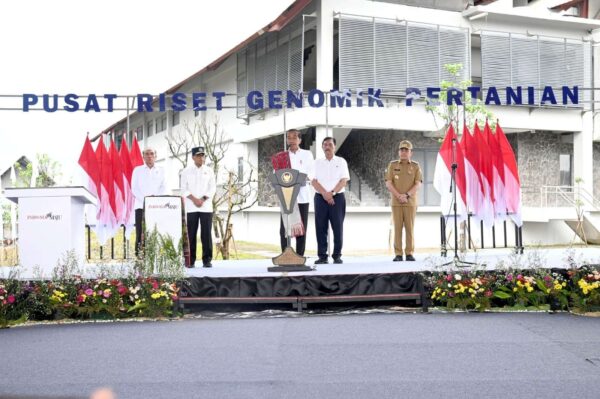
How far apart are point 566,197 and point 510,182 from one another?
12.3 metres

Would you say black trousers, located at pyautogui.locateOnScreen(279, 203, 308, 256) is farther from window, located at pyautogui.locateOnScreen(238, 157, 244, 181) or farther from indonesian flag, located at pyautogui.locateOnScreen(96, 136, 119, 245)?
window, located at pyautogui.locateOnScreen(238, 157, 244, 181)

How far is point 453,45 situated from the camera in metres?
18.8

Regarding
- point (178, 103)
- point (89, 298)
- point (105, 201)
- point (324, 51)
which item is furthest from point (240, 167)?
point (89, 298)

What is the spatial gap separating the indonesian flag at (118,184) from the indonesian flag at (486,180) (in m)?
5.11

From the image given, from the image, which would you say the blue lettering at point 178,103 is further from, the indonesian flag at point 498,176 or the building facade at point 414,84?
the building facade at point 414,84

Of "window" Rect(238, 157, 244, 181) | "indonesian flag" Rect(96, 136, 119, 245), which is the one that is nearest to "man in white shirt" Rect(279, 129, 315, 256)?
"indonesian flag" Rect(96, 136, 119, 245)

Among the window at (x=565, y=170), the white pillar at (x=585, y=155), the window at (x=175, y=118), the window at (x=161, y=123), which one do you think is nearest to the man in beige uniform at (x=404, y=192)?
the white pillar at (x=585, y=155)

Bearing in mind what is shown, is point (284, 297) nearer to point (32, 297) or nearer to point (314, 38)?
point (32, 297)

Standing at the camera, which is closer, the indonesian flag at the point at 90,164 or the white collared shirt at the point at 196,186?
the white collared shirt at the point at 196,186

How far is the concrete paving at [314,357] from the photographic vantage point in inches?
174

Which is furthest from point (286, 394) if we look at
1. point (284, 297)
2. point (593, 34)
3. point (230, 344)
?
point (593, 34)

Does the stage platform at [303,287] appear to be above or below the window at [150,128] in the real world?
below

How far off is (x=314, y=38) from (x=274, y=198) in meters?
4.70

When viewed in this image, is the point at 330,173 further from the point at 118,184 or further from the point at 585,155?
the point at 585,155
